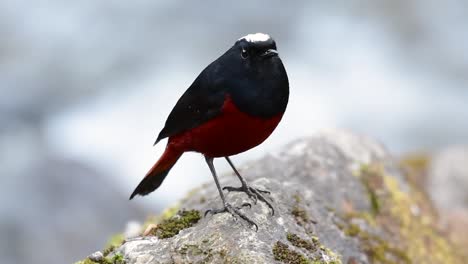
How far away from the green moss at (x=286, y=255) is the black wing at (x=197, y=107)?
89 centimetres

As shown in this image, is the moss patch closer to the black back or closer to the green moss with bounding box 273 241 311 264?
the green moss with bounding box 273 241 311 264

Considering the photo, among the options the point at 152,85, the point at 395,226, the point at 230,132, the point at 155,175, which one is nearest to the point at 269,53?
the point at 230,132

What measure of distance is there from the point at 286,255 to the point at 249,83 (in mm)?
1039

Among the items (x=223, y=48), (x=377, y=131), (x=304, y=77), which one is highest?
(x=223, y=48)

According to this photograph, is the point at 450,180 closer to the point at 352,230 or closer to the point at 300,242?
the point at 352,230

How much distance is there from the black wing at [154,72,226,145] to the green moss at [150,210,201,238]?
56 centimetres

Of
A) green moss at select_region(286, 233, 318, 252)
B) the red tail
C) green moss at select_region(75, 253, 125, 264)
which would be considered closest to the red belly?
the red tail

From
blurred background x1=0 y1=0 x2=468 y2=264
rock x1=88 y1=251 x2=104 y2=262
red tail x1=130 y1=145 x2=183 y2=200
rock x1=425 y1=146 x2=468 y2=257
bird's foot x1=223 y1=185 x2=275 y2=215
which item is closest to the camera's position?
rock x1=88 y1=251 x2=104 y2=262

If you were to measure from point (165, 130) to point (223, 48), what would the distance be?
1187cm

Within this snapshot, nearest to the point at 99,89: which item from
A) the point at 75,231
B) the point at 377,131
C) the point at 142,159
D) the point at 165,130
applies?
the point at 142,159

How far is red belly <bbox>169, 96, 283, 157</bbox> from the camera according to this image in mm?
4172

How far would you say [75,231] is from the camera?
11594mm

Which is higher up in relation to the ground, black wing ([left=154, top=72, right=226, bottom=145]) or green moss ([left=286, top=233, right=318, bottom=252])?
black wing ([left=154, top=72, right=226, bottom=145])

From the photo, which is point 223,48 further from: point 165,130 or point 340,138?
point 165,130
